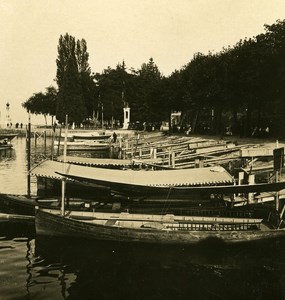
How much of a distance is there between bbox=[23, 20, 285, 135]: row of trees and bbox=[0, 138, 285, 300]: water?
104ft

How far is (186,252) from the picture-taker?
16688 mm

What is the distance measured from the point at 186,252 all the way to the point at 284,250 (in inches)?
160

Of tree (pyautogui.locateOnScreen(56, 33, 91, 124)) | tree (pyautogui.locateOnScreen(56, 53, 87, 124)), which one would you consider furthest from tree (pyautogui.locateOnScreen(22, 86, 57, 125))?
tree (pyautogui.locateOnScreen(56, 53, 87, 124))

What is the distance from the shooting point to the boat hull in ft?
54.9

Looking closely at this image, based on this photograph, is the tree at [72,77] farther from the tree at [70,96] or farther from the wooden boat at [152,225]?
the wooden boat at [152,225]

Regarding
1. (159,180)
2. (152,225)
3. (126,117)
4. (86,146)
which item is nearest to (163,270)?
(152,225)

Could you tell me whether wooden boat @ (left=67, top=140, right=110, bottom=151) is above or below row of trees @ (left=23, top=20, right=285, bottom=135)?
below

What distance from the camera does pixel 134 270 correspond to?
14.9 metres

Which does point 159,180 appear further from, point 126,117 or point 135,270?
point 126,117

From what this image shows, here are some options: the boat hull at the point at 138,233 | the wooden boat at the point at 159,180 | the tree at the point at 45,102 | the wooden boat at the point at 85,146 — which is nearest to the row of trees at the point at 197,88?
the tree at the point at 45,102

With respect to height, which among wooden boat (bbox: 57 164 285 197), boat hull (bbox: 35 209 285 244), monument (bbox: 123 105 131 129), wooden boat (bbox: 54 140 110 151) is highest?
monument (bbox: 123 105 131 129)

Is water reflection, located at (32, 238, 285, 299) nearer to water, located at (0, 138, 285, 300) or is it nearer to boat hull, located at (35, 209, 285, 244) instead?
water, located at (0, 138, 285, 300)

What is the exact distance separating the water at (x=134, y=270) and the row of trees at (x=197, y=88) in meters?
31.6

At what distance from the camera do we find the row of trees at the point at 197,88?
4681 cm
